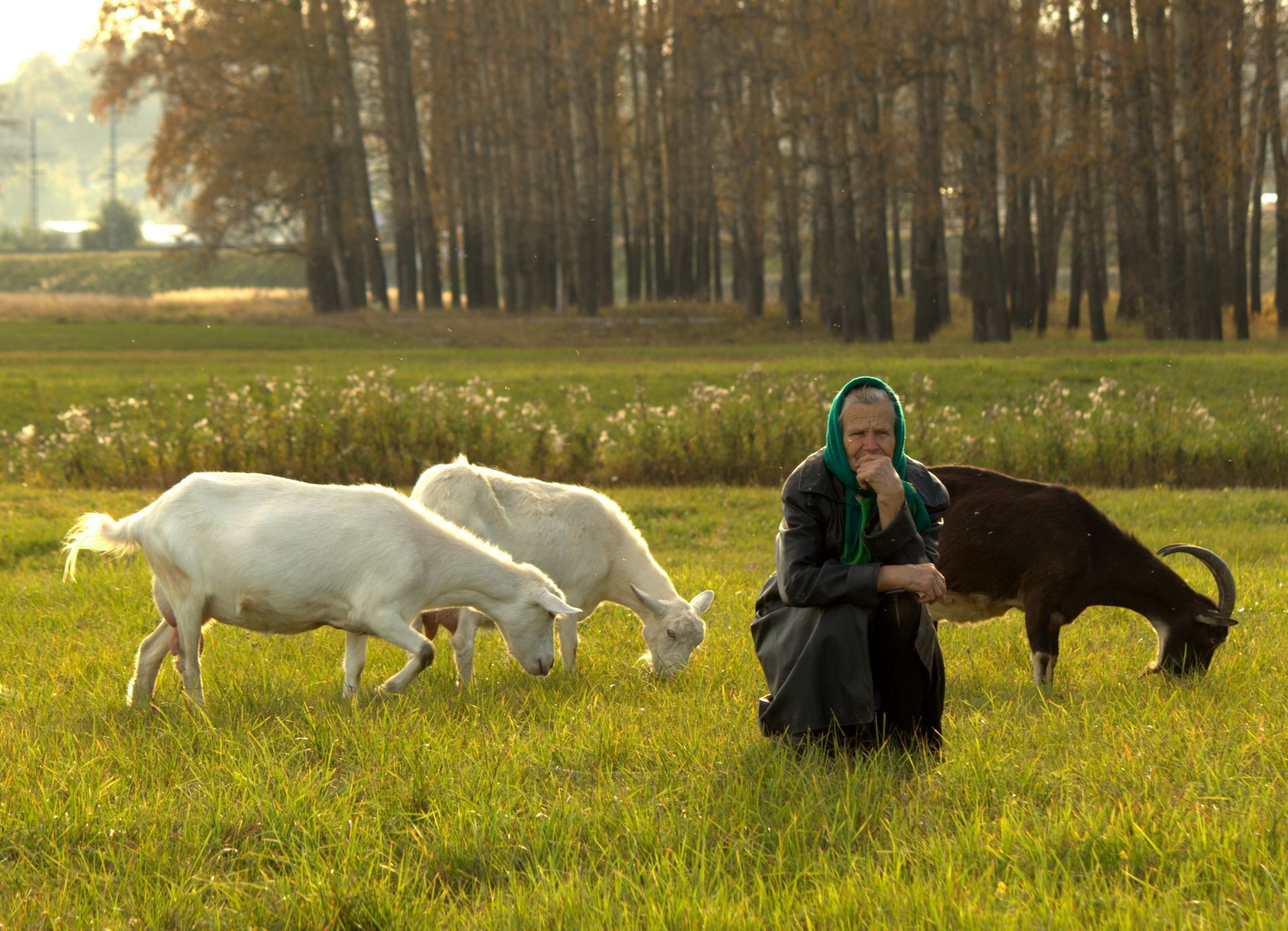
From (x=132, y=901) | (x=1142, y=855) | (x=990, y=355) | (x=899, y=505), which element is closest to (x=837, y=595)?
(x=899, y=505)

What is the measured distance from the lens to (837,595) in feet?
17.4

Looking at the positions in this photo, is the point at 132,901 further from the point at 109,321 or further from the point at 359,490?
the point at 109,321

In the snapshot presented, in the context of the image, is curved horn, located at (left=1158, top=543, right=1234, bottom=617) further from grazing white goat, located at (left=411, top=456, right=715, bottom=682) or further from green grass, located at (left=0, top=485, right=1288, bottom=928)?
grazing white goat, located at (left=411, top=456, right=715, bottom=682)

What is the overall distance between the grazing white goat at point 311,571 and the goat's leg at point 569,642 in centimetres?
68

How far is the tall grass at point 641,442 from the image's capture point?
17281mm

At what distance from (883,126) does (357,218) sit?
19.2m

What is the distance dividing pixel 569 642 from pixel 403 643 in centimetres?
144

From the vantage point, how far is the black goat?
23.6 ft

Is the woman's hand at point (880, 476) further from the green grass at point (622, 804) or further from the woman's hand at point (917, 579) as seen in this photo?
the green grass at point (622, 804)

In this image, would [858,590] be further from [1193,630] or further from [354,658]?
[354,658]

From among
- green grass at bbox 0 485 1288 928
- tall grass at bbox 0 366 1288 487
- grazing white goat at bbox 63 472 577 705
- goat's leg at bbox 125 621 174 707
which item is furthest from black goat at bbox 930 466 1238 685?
tall grass at bbox 0 366 1288 487

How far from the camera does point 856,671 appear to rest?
540cm

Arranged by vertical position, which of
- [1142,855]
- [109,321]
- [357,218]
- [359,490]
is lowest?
[1142,855]

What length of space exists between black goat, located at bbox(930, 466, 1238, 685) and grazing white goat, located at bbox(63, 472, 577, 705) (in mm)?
2299
